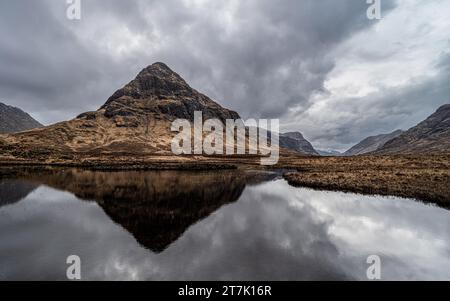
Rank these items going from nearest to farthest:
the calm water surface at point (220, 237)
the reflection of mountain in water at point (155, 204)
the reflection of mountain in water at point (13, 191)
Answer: the calm water surface at point (220, 237), the reflection of mountain in water at point (155, 204), the reflection of mountain in water at point (13, 191)

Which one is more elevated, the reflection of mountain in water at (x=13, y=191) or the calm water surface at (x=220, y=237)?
the reflection of mountain in water at (x=13, y=191)

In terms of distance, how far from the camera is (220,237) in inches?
1054

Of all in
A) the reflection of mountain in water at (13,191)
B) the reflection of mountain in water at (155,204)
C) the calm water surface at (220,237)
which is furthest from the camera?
the reflection of mountain in water at (13,191)

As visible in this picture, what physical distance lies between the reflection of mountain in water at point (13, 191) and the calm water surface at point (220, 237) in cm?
39

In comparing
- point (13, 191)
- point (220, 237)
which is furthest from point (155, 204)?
point (13, 191)

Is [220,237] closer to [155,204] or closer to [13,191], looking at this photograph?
[155,204]

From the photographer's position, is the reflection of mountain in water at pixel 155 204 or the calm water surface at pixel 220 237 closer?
the calm water surface at pixel 220 237

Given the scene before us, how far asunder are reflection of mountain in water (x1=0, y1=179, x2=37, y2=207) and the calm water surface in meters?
0.39

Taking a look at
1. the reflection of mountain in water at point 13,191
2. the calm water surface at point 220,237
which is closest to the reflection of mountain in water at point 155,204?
the calm water surface at point 220,237

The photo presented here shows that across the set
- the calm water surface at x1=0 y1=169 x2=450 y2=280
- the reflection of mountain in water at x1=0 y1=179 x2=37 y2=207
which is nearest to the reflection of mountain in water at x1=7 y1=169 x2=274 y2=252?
the calm water surface at x1=0 y1=169 x2=450 y2=280

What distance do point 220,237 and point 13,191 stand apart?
4611 centimetres

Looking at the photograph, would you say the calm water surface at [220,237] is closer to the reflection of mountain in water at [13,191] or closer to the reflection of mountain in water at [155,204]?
the reflection of mountain in water at [155,204]

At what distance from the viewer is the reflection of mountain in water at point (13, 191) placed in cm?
4237
